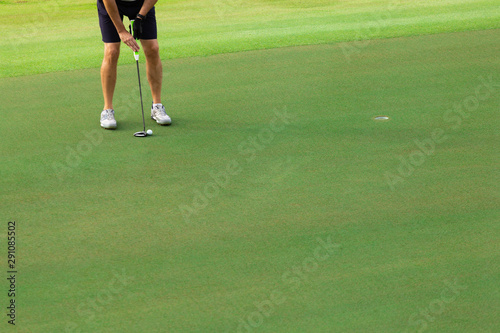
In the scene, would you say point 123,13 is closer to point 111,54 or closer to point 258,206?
point 111,54

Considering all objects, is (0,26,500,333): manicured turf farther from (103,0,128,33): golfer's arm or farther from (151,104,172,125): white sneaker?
(103,0,128,33): golfer's arm

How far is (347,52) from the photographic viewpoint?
840 cm

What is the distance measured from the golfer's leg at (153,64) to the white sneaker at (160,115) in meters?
0.09

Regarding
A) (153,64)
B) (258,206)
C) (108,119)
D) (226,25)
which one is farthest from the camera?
(226,25)

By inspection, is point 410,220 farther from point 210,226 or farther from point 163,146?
point 163,146

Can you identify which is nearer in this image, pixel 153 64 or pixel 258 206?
pixel 258 206

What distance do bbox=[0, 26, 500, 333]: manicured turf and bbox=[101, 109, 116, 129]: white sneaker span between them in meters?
0.08

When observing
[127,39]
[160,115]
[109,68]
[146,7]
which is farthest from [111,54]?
[160,115]

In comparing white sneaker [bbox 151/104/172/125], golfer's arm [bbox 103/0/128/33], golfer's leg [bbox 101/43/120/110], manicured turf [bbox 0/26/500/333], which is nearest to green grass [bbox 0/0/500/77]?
manicured turf [bbox 0/26/500/333]

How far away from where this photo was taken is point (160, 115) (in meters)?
5.78

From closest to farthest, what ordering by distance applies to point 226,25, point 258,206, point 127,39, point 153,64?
point 258,206
point 127,39
point 153,64
point 226,25

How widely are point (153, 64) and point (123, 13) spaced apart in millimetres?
485

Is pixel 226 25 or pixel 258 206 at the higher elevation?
pixel 258 206

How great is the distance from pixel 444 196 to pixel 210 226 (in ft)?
4.88
